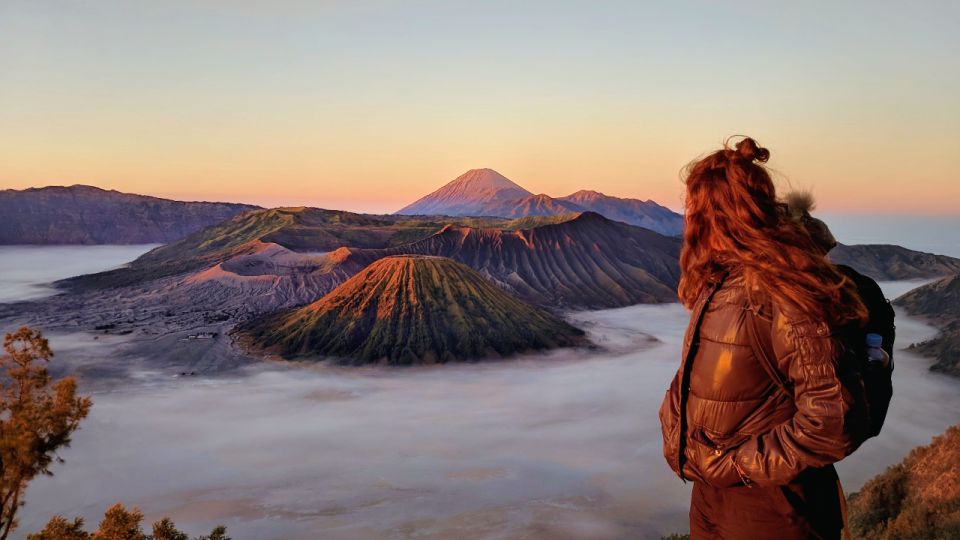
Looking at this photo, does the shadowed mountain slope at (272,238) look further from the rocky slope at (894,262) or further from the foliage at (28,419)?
the foliage at (28,419)

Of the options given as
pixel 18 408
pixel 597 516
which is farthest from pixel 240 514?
pixel 18 408

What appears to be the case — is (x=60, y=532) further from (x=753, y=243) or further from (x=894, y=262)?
(x=894, y=262)

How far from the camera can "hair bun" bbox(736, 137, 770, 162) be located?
8.98ft

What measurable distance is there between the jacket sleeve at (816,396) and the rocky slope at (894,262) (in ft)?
350

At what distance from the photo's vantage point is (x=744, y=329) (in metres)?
2.54

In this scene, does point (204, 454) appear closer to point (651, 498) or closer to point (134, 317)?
point (651, 498)

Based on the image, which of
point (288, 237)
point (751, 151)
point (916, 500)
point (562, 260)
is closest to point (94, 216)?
point (288, 237)

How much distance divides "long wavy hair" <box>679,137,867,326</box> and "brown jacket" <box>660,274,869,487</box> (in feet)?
0.27

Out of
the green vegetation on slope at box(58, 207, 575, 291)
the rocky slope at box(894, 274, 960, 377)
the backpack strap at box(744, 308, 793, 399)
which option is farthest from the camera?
the green vegetation on slope at box(58, 207, 575, 291)

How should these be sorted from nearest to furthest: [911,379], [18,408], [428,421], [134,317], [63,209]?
[18,408], [428,421], [911,379], [134,317], [63,209]

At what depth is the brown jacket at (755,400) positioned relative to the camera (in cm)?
230

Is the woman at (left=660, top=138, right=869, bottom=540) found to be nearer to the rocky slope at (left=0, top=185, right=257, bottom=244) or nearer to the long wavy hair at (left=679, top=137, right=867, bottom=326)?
the long wavy hair at (left=679, top=137, right=867, bottom=326)

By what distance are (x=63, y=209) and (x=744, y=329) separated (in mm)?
223761

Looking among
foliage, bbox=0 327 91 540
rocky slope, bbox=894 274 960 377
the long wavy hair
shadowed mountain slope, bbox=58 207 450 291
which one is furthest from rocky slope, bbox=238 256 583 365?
the long wavy hair
